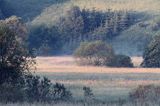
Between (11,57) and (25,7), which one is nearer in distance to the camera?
(11,57)

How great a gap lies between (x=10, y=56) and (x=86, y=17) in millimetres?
89921

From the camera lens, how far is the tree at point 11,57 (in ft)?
88.7

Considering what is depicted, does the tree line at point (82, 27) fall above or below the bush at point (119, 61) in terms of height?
above

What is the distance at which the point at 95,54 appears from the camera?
7625 cm

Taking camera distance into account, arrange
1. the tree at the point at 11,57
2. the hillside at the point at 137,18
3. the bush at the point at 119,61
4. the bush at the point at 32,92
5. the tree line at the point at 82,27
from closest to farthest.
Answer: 1. the bush at the point at 32,92
2. the tree at the point at 11,57
3. the bush at the point at 119,61
4. the hillside at the point at 137,18
5. the tree line at the point at 82,27

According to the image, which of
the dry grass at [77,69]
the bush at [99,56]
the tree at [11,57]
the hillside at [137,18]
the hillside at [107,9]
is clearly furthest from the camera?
the hillside at [107,9]

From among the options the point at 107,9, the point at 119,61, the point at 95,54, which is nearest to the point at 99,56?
the point at 95,54

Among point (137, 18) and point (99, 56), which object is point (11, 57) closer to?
point (99, 56)

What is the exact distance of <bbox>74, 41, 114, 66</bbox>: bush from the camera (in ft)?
241

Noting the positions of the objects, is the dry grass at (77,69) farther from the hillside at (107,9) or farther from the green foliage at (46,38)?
the hillside at (107,9)

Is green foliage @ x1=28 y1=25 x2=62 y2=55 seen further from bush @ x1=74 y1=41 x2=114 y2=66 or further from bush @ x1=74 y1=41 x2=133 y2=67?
bush @ x1=74 y1=41 x2=133 y2=67

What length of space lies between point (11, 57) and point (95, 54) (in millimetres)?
49061

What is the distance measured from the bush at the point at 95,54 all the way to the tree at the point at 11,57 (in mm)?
43837

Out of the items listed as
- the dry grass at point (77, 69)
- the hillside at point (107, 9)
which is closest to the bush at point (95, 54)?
the dry grass at point (77, 69)
